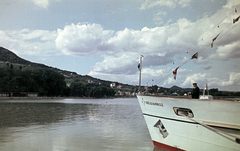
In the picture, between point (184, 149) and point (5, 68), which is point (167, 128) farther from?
point (5, 68)

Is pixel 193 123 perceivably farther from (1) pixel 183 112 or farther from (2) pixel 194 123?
(1) pixel 183 112

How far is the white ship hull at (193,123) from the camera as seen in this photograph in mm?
8156

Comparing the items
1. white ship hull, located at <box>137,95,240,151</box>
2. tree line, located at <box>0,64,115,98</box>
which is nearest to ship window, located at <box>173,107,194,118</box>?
white ship hull, located at <box>137,95,240,151</box>

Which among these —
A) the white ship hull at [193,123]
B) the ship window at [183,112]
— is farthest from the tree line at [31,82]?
the ship window at [183,112]

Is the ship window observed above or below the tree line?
below

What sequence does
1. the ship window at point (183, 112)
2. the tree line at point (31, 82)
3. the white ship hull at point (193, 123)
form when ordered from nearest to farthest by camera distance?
1. the white ship hull at point (193, 123)
2. the ship window at point (183, 112)
3. the tree line at point (31, 82)

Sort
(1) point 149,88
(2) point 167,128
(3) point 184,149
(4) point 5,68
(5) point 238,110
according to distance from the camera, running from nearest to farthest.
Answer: (5) point 238,110 < (3) point 184,149 < (2) point 167,128 < (1) point 149,88 < (4) point 5,68

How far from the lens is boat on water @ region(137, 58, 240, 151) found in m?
8.16

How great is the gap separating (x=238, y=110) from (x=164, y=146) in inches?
185

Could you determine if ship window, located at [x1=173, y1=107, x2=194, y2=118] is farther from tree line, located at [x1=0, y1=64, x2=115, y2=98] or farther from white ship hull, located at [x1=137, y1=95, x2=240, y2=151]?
tree line, located at [x1=0, y1=64, x2=115, y2=98]

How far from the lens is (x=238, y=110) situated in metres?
7.96

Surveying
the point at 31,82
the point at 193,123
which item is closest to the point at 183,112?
the point at 193,123

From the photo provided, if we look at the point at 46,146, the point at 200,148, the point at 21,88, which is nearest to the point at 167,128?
the point at 200,148

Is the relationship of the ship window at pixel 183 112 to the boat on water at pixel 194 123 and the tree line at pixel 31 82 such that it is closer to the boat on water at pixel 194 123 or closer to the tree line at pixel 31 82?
the boat on water at pixel 194 123
